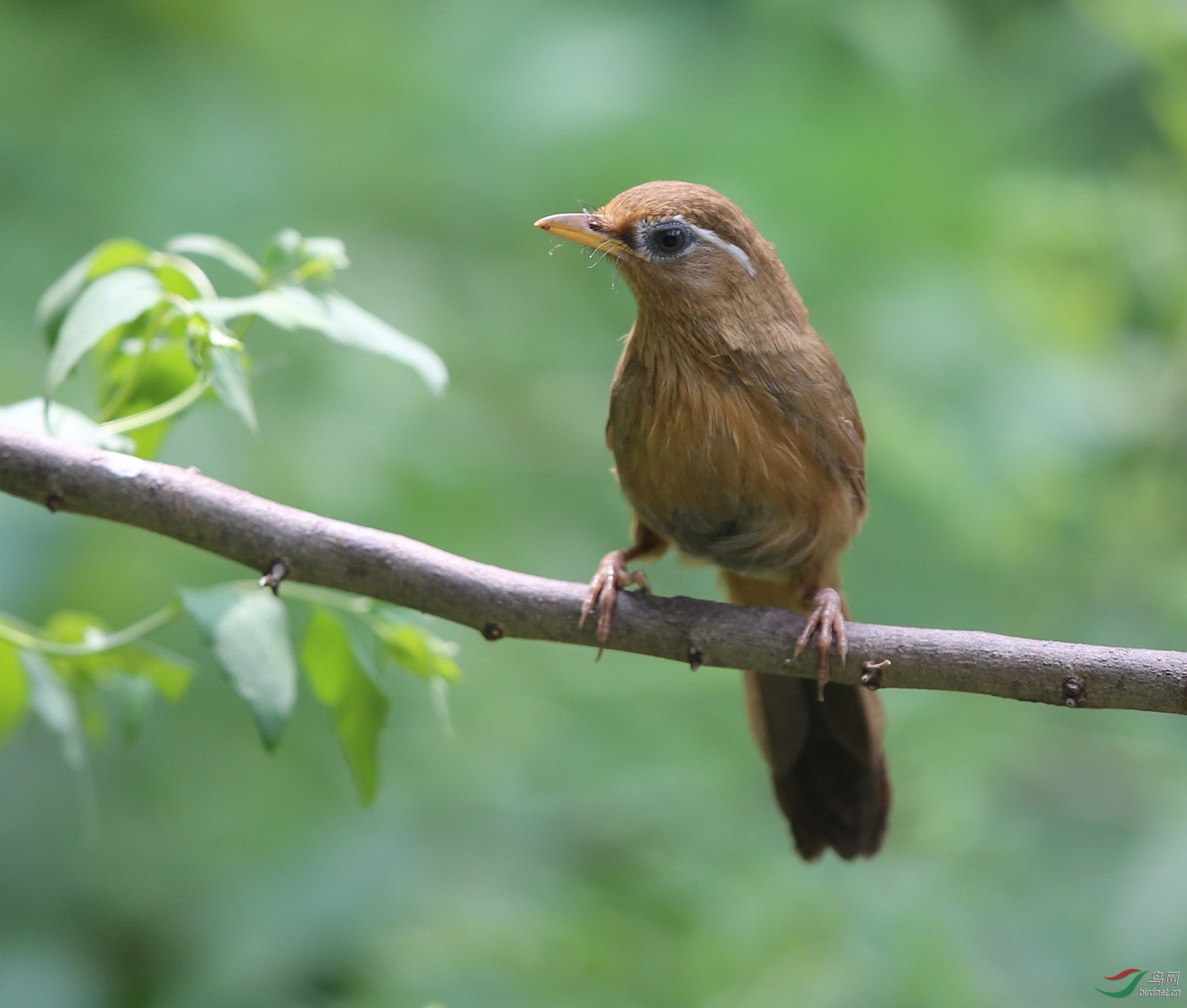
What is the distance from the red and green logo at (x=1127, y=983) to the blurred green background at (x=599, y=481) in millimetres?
58

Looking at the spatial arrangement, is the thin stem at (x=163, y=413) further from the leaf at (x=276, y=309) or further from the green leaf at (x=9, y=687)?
the green leaf at (x=9, y=687)

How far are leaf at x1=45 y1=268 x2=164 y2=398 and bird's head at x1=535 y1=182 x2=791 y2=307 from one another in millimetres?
969

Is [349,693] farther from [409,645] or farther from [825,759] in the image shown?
[825,759]

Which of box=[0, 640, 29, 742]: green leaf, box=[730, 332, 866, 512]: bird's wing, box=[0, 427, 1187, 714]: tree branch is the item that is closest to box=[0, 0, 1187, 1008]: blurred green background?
box=[730, 332, 866, 512]: bird's wing

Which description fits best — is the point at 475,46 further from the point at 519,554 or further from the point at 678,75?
the point at 519,554

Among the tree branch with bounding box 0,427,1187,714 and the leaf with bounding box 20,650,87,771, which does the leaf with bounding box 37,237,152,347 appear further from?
the leaf with bounding box 20,650,87,771

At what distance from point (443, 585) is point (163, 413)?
625mm

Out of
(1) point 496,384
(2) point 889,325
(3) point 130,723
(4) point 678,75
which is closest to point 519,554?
(1) point 496,384

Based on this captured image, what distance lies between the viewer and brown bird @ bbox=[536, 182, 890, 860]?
9.43ft

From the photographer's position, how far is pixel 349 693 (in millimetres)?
2311

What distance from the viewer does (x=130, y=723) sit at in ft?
8.13

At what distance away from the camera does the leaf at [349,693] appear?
2.29 metres

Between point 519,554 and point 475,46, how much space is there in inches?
110

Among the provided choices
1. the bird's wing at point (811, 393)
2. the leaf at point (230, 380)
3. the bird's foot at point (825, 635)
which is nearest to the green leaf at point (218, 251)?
the leaf at point (230, 380)
